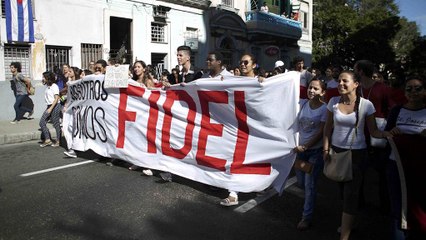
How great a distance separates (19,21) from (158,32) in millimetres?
6905

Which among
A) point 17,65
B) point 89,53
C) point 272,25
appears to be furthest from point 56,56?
point 272,25

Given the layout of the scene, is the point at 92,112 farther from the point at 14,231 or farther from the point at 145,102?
the point at 14,231

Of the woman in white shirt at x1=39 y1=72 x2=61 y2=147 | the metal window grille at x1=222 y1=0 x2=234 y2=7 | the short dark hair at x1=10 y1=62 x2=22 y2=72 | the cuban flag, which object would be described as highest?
the metal window grille at x1=222 y1=0 x2=234 y2=7

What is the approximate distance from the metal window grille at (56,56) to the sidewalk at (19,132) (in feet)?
9.71

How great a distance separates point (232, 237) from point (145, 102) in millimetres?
2711

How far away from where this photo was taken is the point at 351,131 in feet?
12.2

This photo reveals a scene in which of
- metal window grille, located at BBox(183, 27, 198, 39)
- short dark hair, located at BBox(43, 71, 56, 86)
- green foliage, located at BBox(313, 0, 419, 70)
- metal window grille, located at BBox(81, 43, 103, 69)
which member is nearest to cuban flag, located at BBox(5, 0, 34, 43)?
metal window grille, located at BBox(81, 43, 103, 69)

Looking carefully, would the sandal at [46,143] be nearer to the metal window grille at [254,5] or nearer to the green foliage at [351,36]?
the metal window grille at [254,5]

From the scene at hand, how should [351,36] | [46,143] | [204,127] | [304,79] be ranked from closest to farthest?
1. [204,127]
2. [304,79]
3. [46,143]
4. [351,36]

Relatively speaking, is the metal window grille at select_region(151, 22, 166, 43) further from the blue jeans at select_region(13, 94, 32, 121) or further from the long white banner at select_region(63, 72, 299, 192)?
the long white banner at select_region(63, 72, 299, 192)

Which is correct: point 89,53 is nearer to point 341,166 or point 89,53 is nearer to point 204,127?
point 204,127

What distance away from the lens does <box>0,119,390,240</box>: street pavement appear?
4020mm

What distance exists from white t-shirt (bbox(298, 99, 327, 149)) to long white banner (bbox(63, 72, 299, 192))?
0.12 metres

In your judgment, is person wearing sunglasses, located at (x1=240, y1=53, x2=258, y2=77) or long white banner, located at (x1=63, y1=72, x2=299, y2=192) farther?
person wearing sunglasses, located at (x1=240, y1=53, x2=258, y2=77)
